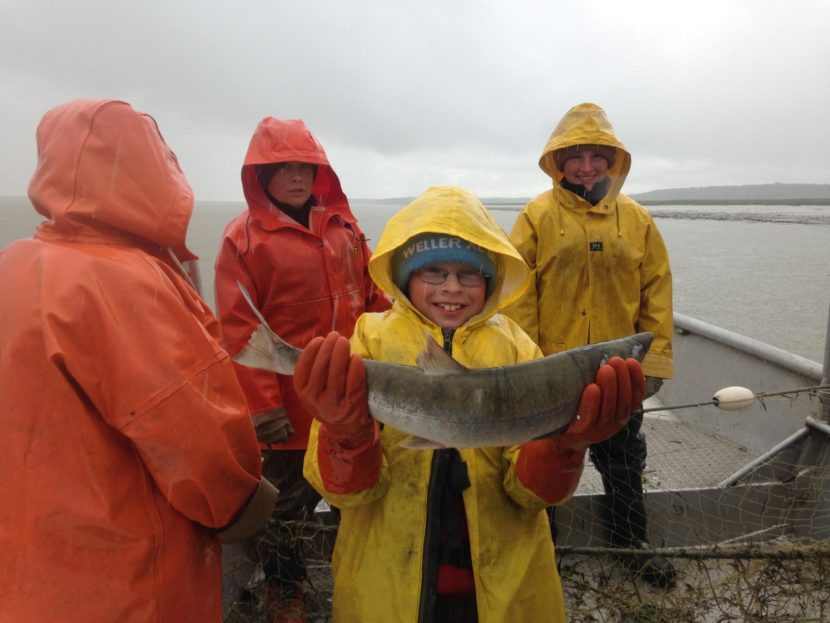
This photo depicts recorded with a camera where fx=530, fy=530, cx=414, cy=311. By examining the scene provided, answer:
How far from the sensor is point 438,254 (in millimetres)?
2432

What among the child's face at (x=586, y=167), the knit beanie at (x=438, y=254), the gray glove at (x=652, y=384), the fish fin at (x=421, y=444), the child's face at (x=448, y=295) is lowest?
the gray glove at (x=652, y=384)

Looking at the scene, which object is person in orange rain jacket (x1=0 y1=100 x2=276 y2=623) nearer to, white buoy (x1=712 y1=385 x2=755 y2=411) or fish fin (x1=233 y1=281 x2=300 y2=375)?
fish fin (x1=233 y1=281 x2=300 y2=375)

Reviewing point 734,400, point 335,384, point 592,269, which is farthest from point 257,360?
point 734,400

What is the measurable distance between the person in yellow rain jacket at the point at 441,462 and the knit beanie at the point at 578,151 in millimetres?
2106

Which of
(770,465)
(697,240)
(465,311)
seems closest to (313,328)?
(465,311)

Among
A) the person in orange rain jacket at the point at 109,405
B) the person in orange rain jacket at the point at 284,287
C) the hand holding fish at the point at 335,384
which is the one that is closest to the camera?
the person in orange rain jacket at the point at 109,405

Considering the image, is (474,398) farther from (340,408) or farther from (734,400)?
(734,400)

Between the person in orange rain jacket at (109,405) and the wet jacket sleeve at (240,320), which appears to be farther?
the wet jacket sleeve at (240,320)

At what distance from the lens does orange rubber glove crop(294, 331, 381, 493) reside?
2020 mm

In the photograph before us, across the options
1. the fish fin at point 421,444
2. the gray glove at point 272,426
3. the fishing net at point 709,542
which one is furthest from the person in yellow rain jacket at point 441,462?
the gray glove at point 272,426

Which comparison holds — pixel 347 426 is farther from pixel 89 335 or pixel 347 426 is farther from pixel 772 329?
pixel 772 329

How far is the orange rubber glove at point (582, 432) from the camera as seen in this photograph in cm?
204

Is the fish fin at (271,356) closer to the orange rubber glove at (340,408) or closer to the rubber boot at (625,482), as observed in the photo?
the orange rubber glove at (340,408)

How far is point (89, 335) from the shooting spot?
5.50 feet
